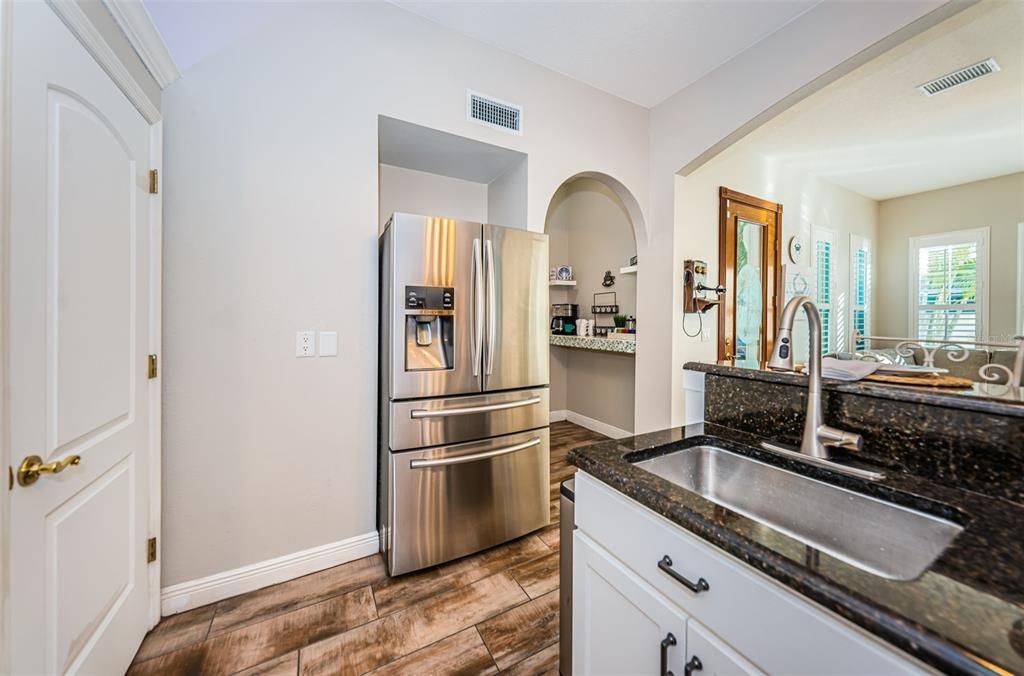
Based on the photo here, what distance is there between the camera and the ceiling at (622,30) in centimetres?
214

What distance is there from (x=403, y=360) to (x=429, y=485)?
2.13ft

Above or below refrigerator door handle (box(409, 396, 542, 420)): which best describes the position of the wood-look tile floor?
below

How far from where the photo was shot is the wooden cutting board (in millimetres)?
1053

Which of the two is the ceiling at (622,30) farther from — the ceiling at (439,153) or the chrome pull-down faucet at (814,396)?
the chrome pull-down faucet at (814,396)

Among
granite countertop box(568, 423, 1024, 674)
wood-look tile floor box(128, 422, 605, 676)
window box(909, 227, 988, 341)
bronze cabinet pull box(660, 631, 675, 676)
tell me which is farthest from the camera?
window box(909, 227, 988, 341)

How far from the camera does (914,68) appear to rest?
266 centimetres

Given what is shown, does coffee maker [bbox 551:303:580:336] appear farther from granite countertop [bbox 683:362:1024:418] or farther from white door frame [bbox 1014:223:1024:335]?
white door frame [bbox 1014:223:1024:335]

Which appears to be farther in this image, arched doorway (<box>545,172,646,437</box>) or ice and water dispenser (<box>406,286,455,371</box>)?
arched doorway (<box>545,172,646,437</box>)

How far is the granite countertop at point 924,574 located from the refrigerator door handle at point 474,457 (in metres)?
1.15

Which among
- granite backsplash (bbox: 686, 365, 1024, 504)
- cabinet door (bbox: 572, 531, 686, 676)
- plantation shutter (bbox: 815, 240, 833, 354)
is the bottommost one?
cabinet door (bbox: 572, 531, 686, 676)

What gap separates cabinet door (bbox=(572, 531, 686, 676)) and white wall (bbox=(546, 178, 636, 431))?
2889mm

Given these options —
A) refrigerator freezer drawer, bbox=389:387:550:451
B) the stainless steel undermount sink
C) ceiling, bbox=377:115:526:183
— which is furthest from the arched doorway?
the stainless steel undermount sink

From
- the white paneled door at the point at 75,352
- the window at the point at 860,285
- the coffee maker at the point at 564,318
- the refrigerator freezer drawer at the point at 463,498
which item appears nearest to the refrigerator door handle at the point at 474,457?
the refrigerator freezer drawer at the point at 463,498

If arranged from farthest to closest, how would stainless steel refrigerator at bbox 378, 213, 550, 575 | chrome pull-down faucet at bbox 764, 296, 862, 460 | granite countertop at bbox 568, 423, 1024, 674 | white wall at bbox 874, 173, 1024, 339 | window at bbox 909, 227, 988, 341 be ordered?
window at bbox 909, 227, 988, 341, white wall at bbox 874, 173, 1024, 339, stainless steel refrigerator at bbox 378, 213, 550, 575, chrome pull-down faucet at bbox 764, 296, 862, 460, granite countertop at bbox 568, 423, 1024, 674
